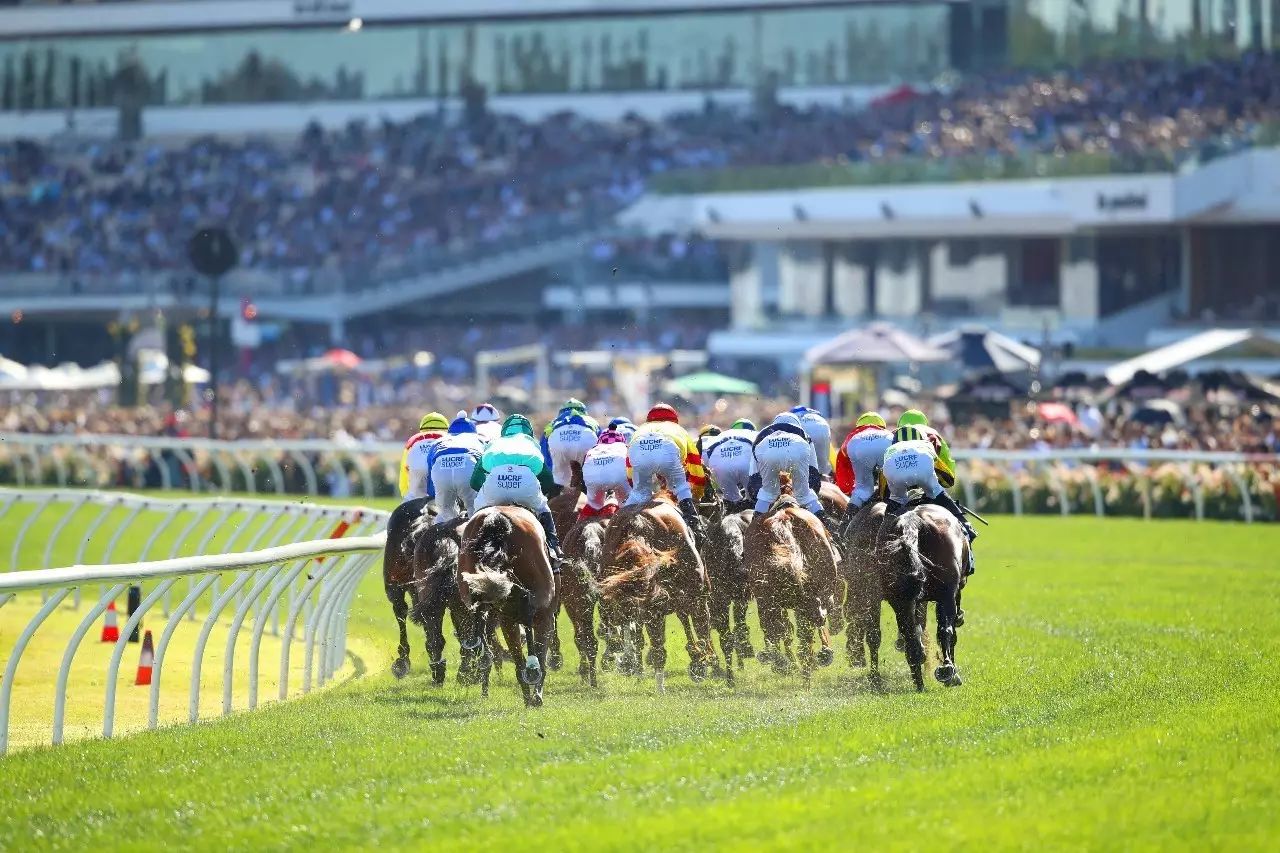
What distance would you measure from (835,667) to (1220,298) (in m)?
29.0

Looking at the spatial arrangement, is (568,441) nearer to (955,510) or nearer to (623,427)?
(623,427)

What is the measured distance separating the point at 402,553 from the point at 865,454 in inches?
111

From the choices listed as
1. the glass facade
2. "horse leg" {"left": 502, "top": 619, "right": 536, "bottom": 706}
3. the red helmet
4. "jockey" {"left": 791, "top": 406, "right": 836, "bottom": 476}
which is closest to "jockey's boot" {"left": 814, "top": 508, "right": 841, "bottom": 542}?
"jockey" {"left": 791, "top": 406, "right": 836, "bottom": 476}

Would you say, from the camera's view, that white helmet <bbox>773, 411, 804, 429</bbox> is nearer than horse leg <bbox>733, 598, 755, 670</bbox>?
No

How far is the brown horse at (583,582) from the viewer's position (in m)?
12.3

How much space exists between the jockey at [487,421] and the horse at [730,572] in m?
1.64

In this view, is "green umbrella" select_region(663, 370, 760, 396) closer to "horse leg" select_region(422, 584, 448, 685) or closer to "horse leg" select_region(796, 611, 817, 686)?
"horse leg" select_region(796, 611, 817, 686)

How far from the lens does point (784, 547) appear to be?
40.5 feet

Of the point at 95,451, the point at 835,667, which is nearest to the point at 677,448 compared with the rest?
the point at 835,667

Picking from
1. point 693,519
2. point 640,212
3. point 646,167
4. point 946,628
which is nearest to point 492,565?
point 693,519

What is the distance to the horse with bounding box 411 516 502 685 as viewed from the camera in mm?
12227

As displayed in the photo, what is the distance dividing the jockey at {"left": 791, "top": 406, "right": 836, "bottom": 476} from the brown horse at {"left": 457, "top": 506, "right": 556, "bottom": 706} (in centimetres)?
342

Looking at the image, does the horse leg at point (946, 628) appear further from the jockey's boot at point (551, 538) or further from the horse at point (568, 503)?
the horse at point (568, 503)

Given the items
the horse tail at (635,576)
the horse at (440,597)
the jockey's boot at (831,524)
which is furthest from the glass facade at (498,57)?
the horse tail at (635,576)
